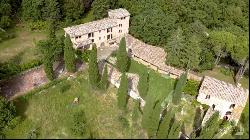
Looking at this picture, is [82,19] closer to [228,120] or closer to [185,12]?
[185,12]

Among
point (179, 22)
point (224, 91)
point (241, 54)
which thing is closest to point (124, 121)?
point (224, 91)

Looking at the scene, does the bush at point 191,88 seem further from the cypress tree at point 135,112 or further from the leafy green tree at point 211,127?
the cypress tree at point 135,112

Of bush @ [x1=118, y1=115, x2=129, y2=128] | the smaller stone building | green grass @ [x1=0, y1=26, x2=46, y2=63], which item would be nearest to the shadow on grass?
green grass @ [x1=0, y1=26, x2=46, y2=63]

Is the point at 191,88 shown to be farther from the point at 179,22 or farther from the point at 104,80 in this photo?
the point at 179,22

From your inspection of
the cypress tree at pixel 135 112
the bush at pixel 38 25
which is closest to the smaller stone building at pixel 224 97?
the cypress tree at pixel 135 112

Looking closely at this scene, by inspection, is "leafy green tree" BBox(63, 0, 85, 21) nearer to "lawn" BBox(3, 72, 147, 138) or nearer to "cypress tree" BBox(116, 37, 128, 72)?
"lawn" BBox(3, 72, 147, 138)

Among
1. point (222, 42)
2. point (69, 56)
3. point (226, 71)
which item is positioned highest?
point (222, 42)
